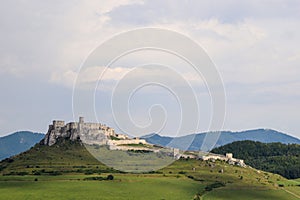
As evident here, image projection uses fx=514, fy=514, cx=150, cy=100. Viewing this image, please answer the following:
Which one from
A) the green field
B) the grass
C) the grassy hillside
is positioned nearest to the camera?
the grass

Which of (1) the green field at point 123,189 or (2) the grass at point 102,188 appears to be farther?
(1) the green field at point 123,189

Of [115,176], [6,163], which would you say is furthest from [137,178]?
[6,163]

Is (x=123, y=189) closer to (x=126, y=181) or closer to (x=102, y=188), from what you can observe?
(x=102, y=188)

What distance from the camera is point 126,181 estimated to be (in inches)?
5782

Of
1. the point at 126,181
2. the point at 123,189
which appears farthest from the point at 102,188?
the point at 126,181

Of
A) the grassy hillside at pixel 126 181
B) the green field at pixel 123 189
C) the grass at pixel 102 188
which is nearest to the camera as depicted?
the grass at pixel 102 188

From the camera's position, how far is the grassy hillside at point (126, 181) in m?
132

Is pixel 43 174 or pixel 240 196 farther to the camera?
pixel 43 174

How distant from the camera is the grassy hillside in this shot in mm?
131625

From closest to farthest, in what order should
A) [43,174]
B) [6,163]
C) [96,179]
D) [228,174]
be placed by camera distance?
[96,179] → [43,174] → [228,174] → [6,163]

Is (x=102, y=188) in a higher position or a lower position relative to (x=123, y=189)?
higher

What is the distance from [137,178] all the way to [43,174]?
29.5 m

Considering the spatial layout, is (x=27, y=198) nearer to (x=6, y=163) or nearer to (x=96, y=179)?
(x=96, y=179)

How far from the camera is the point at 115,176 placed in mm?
155125
